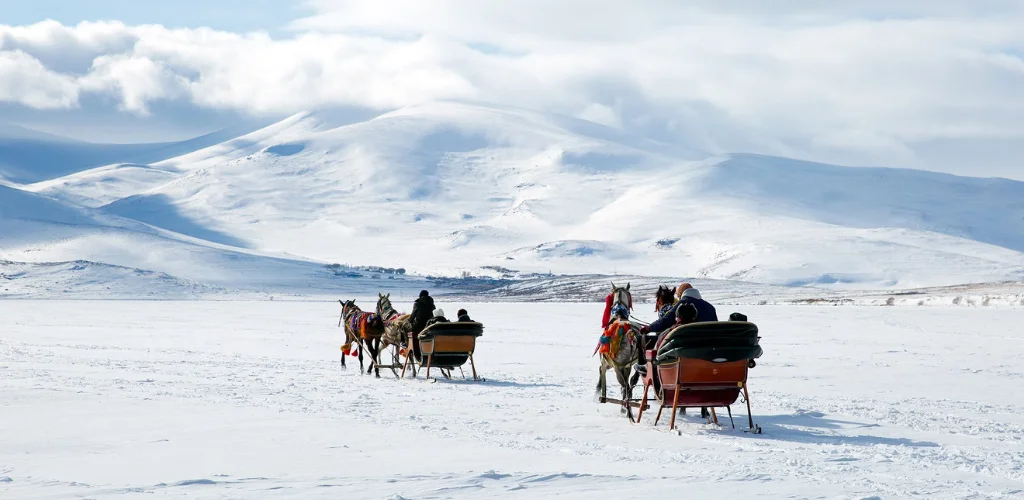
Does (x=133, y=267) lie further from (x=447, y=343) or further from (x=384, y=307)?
(x=447, y=343)

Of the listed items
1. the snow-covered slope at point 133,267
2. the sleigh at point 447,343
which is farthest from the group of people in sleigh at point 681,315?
the snow-covered slope at point 133,267

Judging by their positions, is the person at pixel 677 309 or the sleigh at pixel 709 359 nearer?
the sleigh at pixel 709 359

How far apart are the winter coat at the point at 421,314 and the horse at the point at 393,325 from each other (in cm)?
9

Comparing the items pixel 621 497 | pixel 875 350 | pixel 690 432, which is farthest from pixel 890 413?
pixel 875 350

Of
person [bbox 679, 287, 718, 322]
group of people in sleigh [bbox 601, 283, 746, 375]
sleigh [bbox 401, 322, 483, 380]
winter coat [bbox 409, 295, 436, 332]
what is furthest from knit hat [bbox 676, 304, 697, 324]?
winter coat [bbox 409, 295, 436, 332]

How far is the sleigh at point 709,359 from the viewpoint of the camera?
11.1m

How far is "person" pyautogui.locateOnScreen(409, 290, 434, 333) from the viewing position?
18172mm

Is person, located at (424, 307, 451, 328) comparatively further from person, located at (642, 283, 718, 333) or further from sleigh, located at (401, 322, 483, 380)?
person, located at (642, 283, 718, 333)

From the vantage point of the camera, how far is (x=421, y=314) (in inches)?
718

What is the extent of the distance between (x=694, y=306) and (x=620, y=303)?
141 cm

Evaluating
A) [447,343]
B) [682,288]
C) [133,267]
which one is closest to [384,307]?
[447,343]

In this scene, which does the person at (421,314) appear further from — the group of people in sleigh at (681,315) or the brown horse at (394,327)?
the group of people in sleigh at (681,315)

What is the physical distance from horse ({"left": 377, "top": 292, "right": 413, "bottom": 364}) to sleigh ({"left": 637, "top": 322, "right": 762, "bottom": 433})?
7.54m

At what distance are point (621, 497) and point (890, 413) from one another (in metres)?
5.98
